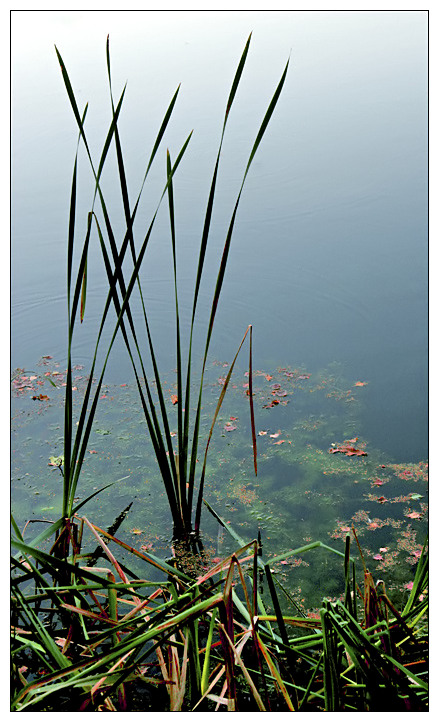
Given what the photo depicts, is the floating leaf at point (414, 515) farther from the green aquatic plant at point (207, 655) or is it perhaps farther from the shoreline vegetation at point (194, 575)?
the green aquatic plant at point (207, 655)

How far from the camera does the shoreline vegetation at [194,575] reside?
48.4 inches

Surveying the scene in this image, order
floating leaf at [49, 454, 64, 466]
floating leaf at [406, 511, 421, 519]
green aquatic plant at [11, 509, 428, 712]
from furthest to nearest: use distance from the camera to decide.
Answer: floating leaf at [49, 454, 64, 466], floating leaf at [406, 511, 421, 519], green aquatic plant at [11, 509, 428, 712]

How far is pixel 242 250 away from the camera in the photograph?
12.9 ft

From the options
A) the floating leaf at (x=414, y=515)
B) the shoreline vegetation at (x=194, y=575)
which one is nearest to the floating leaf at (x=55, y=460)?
the shoreline vegetation at (x=194, y=575)

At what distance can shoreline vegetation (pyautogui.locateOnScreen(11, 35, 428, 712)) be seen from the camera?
48.4 inches

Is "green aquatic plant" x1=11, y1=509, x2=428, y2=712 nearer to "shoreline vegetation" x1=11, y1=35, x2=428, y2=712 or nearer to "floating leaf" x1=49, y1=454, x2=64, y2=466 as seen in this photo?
"shoreline vegetation" x1=11, y1=35, x2=428, y2=712

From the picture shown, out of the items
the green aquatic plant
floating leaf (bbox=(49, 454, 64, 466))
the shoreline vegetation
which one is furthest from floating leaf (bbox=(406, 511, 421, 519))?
floating leaf (bbox=(49, 454, 64, 466))

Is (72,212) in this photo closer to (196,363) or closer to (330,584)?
(330,584)

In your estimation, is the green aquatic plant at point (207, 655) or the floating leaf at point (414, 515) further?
the floating leaf at point (414, 515)

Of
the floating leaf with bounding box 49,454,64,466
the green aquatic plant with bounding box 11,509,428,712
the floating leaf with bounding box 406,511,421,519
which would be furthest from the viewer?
the floating leaf with bounding box 49,454,64,466

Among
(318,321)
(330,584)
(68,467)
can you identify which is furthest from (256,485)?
(318,321)

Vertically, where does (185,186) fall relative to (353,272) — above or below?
above

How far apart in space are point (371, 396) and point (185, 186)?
7.55 feet

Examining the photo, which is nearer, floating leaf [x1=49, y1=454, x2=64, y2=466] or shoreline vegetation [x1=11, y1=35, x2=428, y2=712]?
shoreline vegetation [x1=11, y1=35, x2=428, y2=712]
